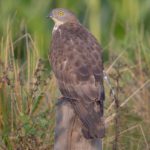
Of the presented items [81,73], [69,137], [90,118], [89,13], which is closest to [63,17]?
[81,73]

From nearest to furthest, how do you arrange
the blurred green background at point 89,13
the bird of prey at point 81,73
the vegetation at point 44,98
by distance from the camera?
the bird of prey at point 81,73
the vegetation at point 44,98
the blurred green background at point 89,13

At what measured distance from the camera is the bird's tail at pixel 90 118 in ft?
15.1

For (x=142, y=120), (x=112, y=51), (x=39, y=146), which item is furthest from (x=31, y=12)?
(x=39, y=146)

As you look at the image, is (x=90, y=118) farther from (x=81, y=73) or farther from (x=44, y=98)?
(x=44, y=98)

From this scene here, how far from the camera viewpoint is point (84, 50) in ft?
18.1

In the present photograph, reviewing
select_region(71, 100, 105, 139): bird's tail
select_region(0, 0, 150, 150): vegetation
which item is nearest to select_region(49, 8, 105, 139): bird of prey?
select_region(71, 100, 105, 139): bird's tail

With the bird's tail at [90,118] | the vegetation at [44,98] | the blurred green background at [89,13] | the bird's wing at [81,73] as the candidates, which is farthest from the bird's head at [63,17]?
the blurred green background at [89,13]

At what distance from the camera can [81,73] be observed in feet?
17.0

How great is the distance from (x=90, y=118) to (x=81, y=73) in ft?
1.63

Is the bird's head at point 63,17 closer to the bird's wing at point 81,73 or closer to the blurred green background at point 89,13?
the bird's wing at point 81,73

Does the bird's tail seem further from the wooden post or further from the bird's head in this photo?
the bird's head

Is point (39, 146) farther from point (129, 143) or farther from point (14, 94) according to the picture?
point (129, 143)

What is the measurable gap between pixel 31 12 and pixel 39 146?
618cm

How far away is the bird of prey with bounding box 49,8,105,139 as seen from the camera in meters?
4.79
